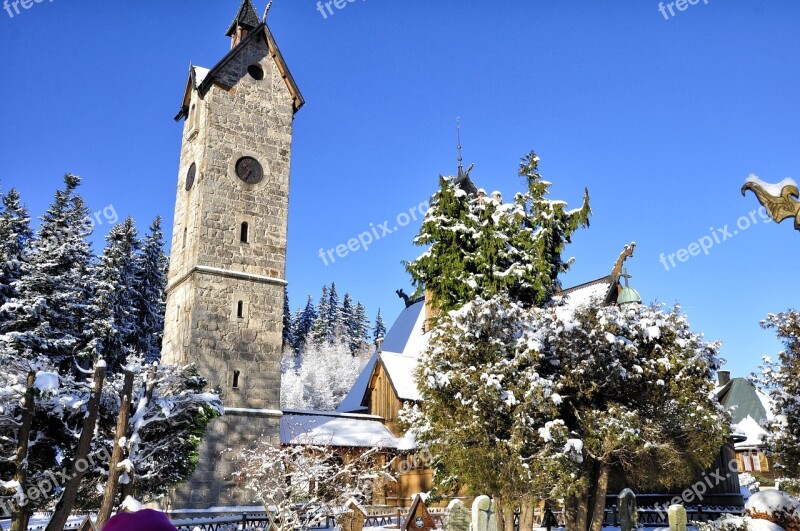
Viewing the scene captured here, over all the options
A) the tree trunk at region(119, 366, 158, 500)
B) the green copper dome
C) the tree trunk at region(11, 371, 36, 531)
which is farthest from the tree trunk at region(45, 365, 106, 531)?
the green copper dome

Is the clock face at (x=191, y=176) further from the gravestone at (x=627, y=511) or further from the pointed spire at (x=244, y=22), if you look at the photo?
the gravestone at (x=627, y=511)

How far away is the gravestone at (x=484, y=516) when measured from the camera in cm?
1548

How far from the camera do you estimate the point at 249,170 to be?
94.2ft

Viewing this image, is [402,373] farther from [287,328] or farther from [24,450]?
[287,328]

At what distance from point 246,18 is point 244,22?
252mm

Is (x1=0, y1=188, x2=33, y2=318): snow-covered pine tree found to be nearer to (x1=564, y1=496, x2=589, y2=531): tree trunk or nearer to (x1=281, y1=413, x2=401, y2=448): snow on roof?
(x1=281, y1=413, x2=401, y2=448): snow on roof

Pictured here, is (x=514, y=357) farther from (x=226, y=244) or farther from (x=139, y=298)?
(x=139, y=298)

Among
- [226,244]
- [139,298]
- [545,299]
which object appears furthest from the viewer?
[139,298]

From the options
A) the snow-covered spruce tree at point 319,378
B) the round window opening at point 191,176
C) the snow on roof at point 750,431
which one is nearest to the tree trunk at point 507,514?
the round window opening at point 191,176

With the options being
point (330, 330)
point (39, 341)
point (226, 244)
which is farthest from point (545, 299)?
point (330, 330)

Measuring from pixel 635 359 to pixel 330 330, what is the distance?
228 ft

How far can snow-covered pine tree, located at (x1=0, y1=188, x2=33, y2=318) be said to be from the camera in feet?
111

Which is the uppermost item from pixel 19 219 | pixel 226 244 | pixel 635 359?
pixel 19 219

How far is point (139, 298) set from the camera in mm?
43312
